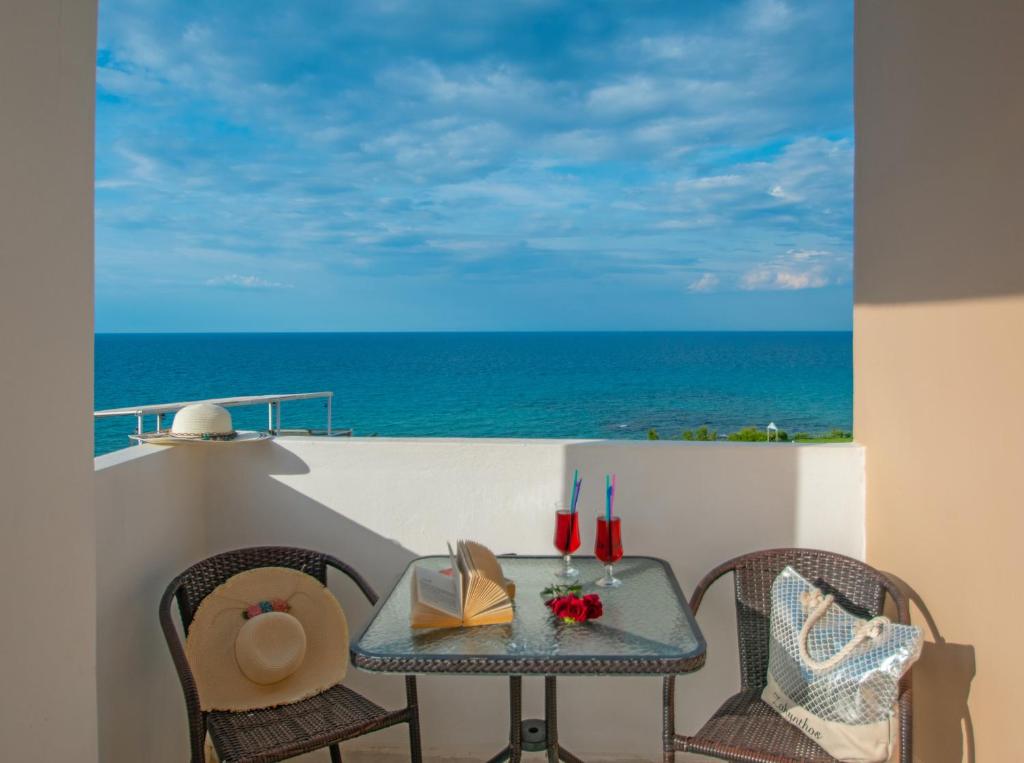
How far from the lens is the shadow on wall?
1.85 m

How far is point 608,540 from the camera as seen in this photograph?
192 centimetres

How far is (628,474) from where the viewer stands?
2.36 meters

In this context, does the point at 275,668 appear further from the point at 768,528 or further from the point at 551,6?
the point at 551,6

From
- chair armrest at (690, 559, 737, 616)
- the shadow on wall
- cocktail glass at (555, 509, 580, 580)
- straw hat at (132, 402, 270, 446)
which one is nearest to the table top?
cocktail glass at (555, 509, 580, 580)

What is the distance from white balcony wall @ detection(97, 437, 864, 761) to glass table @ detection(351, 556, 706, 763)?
369 mm

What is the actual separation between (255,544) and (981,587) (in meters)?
1.96

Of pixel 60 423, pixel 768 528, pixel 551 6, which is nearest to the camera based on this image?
pixel 60 423

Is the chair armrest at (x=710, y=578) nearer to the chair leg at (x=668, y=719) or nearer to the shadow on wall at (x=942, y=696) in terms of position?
the chair leg at (x=668, y=719)

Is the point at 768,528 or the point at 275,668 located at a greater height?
the point at 768,528

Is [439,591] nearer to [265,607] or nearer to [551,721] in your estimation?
[551,721]

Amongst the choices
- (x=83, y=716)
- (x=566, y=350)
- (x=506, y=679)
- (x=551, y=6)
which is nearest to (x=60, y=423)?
(x=83, y=716)

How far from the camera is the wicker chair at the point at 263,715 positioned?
1.78m

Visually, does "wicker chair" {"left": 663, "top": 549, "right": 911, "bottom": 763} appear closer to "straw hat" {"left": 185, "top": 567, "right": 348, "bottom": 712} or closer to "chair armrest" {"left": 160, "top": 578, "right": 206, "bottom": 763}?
"straw hat" {"left": 185, "top": 567, "right": 348, "bottom": 712}

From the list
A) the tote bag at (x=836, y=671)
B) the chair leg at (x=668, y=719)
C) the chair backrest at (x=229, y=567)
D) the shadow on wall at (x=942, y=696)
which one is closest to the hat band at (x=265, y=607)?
the chair backrest at (x=229, y=567)
